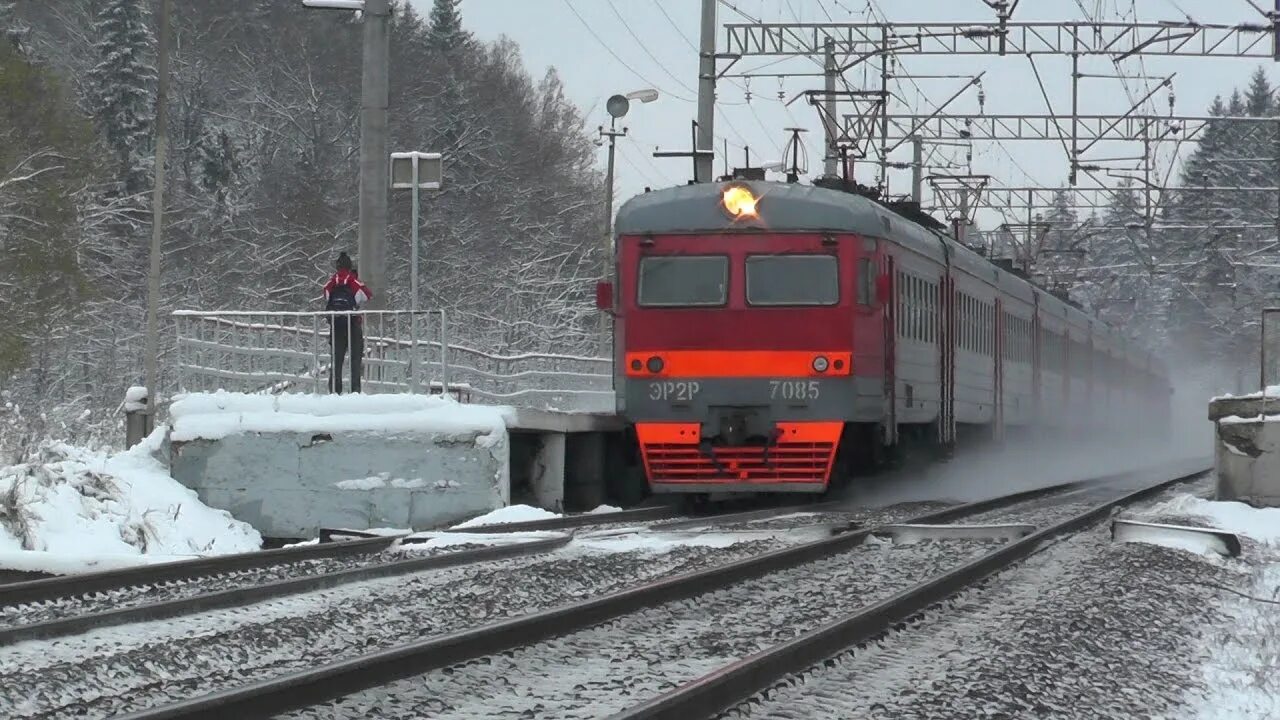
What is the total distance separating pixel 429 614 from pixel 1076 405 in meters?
24.7

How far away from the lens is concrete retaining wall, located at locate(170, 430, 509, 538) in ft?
53.8

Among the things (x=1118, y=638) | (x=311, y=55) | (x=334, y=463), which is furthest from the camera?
(x=311, y=55)

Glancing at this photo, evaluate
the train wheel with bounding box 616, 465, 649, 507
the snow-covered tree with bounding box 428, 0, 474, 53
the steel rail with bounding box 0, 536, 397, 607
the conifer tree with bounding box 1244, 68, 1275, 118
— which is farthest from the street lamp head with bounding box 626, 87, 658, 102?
the conifer tree with bounding box 1244, 68, 1275, 118

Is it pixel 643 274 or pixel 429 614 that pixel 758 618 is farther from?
pixel 643 274

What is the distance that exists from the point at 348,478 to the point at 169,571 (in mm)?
6181

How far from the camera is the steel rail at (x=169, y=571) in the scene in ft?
30.4

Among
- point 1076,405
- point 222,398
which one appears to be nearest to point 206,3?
point 1076,405

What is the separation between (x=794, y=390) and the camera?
16.8 metres

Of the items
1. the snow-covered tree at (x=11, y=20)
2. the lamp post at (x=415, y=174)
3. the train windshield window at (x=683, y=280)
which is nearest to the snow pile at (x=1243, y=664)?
the train windshield window at (x=683, y=280)

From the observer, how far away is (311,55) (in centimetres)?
6588

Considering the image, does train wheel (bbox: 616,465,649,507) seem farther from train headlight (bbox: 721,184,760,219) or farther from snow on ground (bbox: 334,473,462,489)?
snow on ground (bbox: 334,473,462,489)

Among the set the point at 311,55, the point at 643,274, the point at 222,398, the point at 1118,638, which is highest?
the point at 311,55

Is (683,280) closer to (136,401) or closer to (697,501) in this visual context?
(697,501)

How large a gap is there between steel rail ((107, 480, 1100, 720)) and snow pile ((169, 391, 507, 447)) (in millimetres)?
5689
